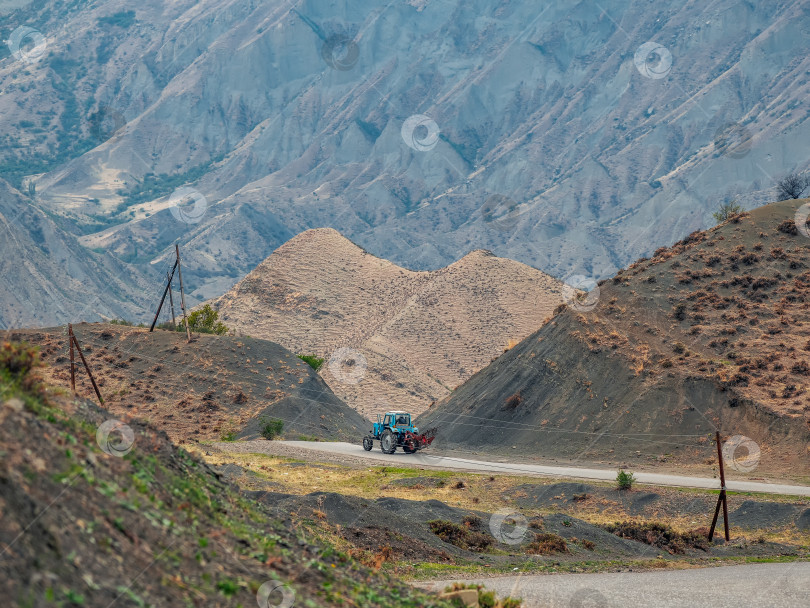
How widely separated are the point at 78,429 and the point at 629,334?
138ft

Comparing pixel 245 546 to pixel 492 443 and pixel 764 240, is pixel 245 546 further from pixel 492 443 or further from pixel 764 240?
pixel 764 240

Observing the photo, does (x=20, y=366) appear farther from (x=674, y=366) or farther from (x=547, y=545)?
(x=674, y=366)

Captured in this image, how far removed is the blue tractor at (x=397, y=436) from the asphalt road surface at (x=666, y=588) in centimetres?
2570

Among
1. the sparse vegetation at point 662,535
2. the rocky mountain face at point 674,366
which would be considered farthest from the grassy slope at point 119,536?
the rocky mountain face at point 674,366

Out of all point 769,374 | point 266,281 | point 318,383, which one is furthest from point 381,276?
point 769,374

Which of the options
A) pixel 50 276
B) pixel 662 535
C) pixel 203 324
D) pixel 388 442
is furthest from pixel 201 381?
pixel 50 276

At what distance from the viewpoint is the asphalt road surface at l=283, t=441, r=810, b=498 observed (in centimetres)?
3033

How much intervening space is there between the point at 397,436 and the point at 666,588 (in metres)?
27.6

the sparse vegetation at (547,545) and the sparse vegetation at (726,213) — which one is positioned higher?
the sparse vegetation at (726,213)

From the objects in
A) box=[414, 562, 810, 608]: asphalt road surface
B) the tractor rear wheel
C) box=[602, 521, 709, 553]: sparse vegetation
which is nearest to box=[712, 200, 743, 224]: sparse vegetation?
the tractor rear wheel

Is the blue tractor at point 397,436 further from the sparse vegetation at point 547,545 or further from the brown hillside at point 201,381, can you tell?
the sparse vegetation at point 547,545

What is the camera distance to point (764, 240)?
54.5m

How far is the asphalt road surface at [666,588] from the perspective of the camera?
14375mm

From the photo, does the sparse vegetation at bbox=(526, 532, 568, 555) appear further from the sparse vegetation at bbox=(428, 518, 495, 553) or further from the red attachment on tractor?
the red attachment on tractor
